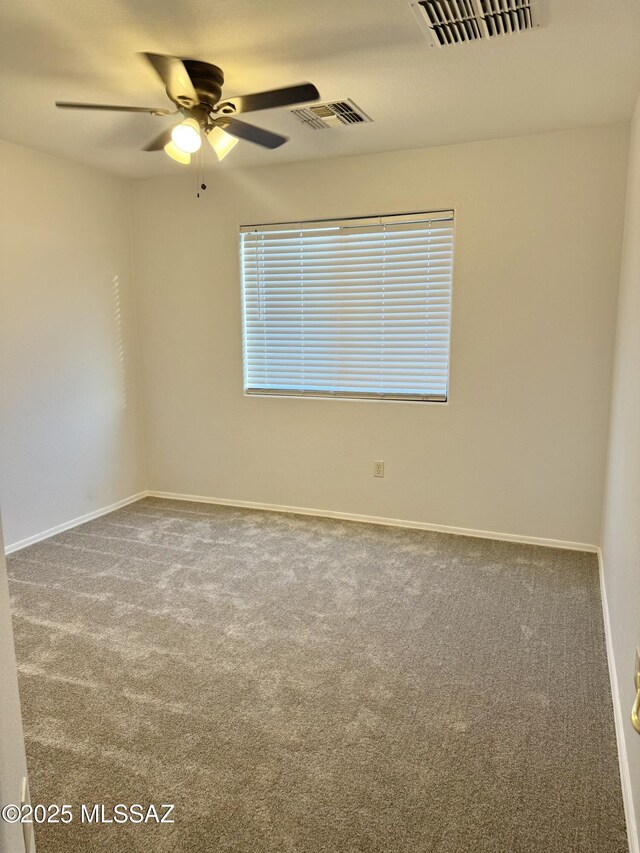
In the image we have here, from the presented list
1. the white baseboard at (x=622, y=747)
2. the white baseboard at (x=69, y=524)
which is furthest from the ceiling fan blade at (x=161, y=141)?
the white baseboard at (x=622, y=747)

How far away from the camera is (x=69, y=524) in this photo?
4082 mm

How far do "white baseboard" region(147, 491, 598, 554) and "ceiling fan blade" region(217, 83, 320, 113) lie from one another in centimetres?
282

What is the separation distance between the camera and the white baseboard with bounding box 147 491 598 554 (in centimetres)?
367

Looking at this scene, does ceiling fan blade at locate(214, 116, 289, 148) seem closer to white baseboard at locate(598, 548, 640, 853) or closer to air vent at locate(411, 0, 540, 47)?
air vent at locate(411, 0, 540, 47)

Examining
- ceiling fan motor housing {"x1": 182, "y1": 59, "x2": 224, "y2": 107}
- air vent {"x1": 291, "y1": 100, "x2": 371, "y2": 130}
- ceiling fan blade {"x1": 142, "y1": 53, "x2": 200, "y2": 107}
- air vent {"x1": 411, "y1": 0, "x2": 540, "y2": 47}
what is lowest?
ceiling fan blade {"x1": 142, "y1": 53, "x2": 200, "y2": 107}

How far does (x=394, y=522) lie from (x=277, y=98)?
9.40 feet

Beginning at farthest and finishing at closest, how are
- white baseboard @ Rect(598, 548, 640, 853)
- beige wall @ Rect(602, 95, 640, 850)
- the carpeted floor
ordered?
1. beige wall @ Rect(602, 95, 640, 850)
2. the carpeted floor
3. white baseboard @ Rect(598, 548, 640, 853)

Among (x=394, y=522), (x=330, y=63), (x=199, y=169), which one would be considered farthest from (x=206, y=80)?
(x=394, y=522)

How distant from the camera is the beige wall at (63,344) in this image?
359 cm

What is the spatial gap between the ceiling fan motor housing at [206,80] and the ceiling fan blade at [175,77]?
5 centimetres

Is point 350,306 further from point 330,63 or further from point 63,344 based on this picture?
point 63,344

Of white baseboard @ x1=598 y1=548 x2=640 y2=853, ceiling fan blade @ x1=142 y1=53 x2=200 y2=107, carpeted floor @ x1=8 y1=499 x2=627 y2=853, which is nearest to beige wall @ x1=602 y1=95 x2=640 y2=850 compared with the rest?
white baseboard @ x1=598 y1=548 x2=640 y2=853

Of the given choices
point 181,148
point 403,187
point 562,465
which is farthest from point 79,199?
point 562,465

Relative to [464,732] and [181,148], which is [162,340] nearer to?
[181,148]
